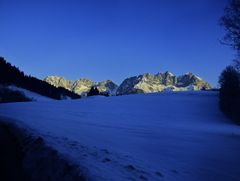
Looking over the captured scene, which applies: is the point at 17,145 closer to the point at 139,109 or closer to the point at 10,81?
the point at 139,109

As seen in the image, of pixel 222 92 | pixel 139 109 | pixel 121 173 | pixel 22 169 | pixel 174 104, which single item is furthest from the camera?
pixel 174 104

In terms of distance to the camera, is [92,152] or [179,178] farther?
[92,152]

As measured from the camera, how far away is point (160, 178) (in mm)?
12445

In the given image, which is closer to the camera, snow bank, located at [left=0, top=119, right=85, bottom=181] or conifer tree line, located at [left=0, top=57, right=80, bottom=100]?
snow bank, located at [left=0, top=119, right=85, bottom=181]

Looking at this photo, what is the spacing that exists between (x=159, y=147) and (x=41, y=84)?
175713 millimetres

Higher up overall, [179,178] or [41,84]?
[41,84]

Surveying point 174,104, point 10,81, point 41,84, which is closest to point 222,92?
point 174,104

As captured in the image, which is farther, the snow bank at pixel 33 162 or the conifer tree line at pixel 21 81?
the conifer tree line at pixel 21 81

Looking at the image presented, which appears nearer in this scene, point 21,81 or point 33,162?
point 33,162

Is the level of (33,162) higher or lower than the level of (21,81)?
lower

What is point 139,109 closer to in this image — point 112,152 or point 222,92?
point 222,92

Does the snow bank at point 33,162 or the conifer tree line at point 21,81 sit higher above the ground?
the conifer tree line at point 21,81

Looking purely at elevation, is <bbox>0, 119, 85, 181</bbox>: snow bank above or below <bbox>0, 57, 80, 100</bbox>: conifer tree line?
below

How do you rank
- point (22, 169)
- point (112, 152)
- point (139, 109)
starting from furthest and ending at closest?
point (139, 109)
point (112, 152)
point (22, 169)
